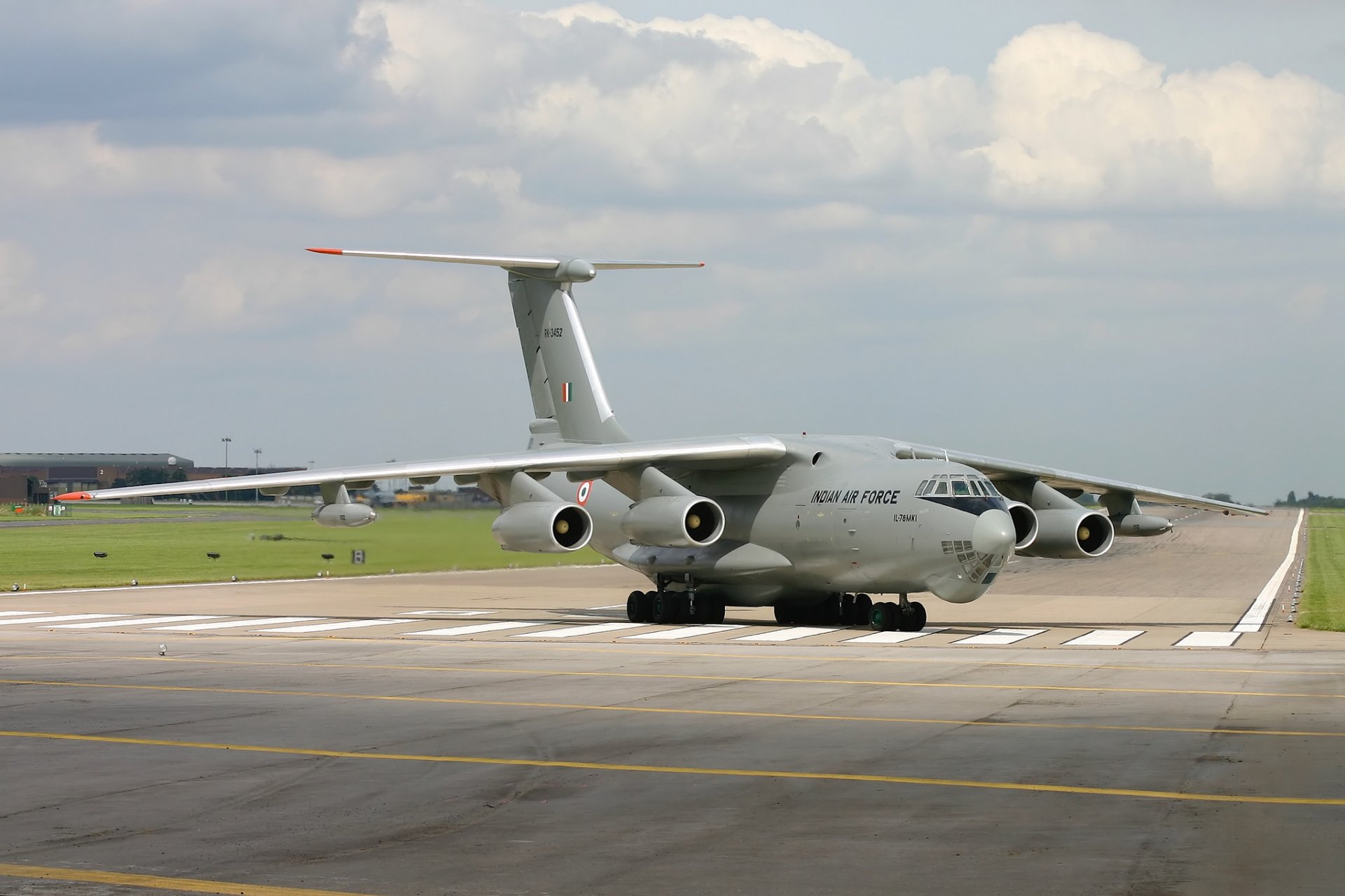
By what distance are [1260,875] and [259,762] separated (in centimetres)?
694

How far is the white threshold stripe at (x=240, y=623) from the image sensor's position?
25.2 m

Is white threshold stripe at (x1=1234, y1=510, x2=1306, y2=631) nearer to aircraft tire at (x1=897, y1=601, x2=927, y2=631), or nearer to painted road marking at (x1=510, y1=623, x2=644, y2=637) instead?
aircraft tire at (x1=897, y1=601, x2=927, y2=631)

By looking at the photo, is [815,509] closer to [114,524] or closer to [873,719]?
[873,719]

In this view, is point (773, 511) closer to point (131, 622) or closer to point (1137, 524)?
point (1137, 524)

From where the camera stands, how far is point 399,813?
30.2ft

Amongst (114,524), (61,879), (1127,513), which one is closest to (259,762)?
(61,879)

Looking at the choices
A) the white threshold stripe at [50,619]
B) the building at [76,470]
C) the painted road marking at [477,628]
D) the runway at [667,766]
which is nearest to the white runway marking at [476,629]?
the painted road marking at [477,628]

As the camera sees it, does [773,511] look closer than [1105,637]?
No

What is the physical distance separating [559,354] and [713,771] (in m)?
20.4

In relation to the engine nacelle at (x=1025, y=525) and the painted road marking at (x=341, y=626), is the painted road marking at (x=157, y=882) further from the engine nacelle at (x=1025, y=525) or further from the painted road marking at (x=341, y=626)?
the engine nacelle at (x=1025, y=525)

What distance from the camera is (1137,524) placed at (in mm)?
27828

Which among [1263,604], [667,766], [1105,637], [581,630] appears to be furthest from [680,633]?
[667,766]

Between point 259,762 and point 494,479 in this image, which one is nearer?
point 259,762

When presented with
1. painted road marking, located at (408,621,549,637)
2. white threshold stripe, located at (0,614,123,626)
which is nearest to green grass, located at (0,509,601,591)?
painted road marking, located at (408,621,549,637)
